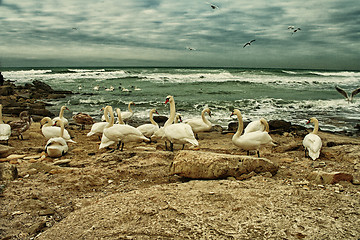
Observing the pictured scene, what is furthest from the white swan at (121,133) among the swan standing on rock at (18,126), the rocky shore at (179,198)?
the swan standing on rock at (18,126)

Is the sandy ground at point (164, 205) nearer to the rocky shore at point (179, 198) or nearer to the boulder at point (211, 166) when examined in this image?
the rocky shore at point (179, 198)

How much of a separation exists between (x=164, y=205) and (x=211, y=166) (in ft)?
4.49

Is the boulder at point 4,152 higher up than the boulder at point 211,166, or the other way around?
the boulder at point 211,166

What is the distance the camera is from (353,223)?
2986mm

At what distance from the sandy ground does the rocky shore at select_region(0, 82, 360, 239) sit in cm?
1

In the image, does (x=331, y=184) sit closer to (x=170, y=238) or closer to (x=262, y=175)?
(x=262, y=175)

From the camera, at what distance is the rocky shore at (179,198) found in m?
2.97

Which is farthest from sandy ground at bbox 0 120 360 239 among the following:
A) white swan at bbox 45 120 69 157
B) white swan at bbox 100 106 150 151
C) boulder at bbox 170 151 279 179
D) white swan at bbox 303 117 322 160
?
white swan at bbox 100 106 150 151

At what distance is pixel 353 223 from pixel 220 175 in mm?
1993

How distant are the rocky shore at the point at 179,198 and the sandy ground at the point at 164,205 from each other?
0.03ft

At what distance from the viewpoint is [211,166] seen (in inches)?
183

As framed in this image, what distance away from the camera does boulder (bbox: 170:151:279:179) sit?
15.2 feet

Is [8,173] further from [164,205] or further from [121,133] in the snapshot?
[164,205]

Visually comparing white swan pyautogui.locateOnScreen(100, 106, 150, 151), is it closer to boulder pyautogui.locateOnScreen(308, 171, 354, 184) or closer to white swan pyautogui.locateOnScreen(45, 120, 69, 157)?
white swan pyautogui.locateOnScreen(45, 120, 69, 157)
